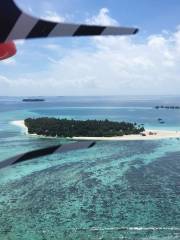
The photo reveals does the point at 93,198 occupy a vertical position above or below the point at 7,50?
below

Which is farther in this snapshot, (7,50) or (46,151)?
(46,151)

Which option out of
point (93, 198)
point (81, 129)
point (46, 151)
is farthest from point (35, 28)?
point (81, 129)

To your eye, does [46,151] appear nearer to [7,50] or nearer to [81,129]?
[7,50]

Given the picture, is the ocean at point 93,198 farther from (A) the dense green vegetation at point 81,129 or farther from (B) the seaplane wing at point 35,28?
(B) the seaplane wing at point 35,28

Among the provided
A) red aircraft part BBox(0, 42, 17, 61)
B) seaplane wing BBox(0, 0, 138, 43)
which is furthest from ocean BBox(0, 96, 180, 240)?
seaplane wing BBox(0, 0, 138, 43)

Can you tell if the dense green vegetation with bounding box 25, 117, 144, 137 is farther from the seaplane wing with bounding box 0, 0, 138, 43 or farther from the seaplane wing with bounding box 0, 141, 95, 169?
the seaplane wing with bounding box 0, 0, 138, 43

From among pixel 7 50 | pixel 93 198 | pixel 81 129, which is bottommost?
pixel 93 198

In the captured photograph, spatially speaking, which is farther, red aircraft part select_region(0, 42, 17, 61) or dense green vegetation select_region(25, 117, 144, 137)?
dense green vegetation select_region(25, 117, 144, 137)

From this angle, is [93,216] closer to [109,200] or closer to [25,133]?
[109,200]
